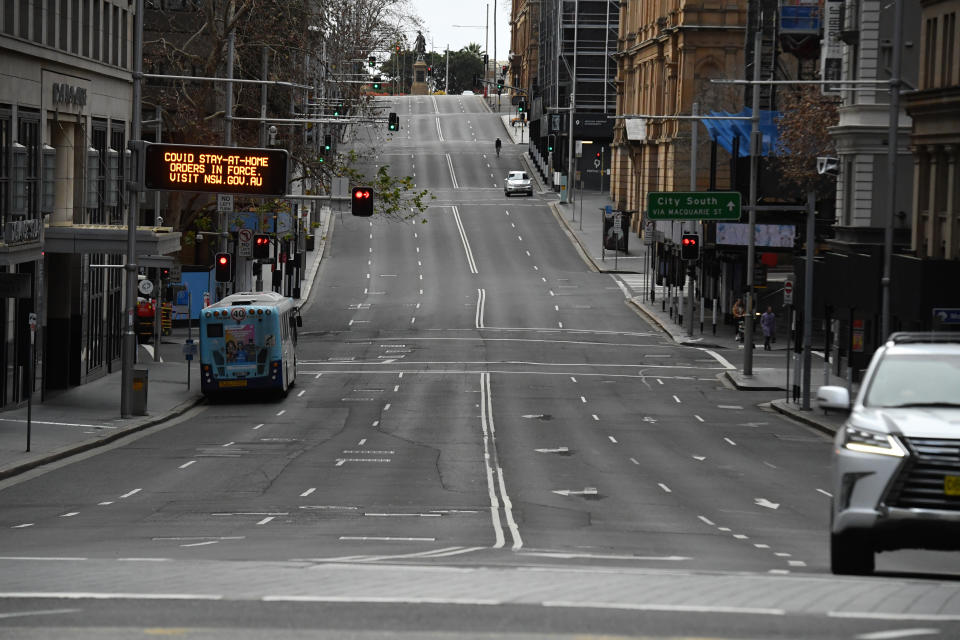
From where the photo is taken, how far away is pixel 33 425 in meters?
33.5

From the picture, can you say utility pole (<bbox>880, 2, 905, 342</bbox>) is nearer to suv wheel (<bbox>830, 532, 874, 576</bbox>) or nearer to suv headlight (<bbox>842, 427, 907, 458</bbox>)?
suv wheel (<bbox>830, 532, 874, 576</bbox>)

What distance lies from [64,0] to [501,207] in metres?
65.4

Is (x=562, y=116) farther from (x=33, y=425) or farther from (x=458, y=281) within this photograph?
(x=33, y=425)

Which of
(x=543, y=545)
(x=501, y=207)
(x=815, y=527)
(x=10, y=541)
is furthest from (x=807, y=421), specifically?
(x=501, y=207)

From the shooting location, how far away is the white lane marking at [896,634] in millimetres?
9696

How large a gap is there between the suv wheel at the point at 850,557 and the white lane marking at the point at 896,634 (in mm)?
2623

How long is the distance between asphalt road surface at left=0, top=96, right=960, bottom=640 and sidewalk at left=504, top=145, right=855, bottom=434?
35.8 inches

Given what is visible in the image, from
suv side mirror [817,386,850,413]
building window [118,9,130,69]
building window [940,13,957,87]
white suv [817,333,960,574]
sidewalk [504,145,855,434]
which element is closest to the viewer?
white suv [817,333,960,574]

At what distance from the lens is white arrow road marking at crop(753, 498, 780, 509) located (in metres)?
23.3

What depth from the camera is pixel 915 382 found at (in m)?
12.9

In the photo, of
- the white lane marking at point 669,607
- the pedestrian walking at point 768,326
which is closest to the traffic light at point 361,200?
the pedestrian walking at point 768,326

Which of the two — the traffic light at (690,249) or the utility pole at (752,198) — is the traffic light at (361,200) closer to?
the utility pole at (752,198)

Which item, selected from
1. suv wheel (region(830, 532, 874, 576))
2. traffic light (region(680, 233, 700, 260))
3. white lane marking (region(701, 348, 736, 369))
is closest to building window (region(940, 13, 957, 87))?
white lane marking (region(701, 348, 736, 369))

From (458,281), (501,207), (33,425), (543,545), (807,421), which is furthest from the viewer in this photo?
(501,207)
